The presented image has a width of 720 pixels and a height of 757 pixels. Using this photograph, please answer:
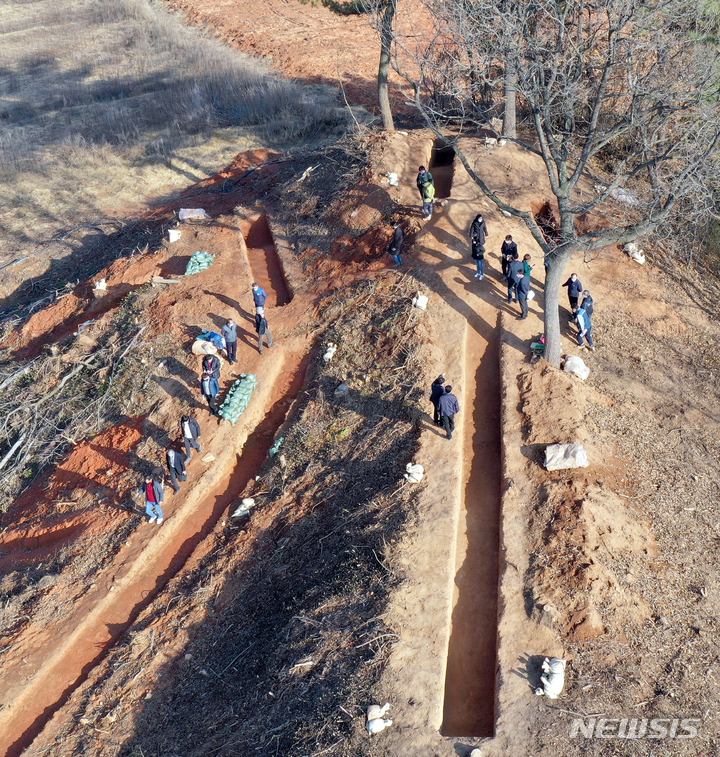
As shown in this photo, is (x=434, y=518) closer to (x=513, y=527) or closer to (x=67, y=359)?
(x=513, y=527)

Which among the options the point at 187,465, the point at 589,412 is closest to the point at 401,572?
the point at 589,412

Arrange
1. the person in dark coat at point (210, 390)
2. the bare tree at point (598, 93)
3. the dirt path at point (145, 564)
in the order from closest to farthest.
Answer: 1. the bare tree at point (598, 93)
2. the dirt path at point (145, 564)
3. the person in dark coat at point (210, 390)

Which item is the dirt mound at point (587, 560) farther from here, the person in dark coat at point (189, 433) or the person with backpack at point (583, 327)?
the person in dark coat at point (189, 433)

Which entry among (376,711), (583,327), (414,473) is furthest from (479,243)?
(376,711)

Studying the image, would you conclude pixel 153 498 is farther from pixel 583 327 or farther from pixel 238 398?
pixel 583 327

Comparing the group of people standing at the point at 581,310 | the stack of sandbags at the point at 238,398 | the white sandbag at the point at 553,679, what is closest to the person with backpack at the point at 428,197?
the group of people standing at the point at 581,310

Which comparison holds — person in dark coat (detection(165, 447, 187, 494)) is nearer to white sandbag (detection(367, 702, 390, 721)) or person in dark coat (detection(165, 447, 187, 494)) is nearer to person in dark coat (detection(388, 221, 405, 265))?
white sandbag (detection(367, 702, 390, 721))
